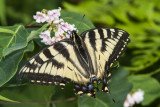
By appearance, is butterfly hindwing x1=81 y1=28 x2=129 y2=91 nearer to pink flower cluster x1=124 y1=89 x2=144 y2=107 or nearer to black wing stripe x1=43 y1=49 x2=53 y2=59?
black wing stripe x1=43 y1=49 x2=53 y2=59

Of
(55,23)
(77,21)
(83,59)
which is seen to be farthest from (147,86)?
(55,23)

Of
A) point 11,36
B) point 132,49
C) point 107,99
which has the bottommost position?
point 107,99

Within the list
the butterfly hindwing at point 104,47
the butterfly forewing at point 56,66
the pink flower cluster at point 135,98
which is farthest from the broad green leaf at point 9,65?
the pink flower cluster at point 135,98

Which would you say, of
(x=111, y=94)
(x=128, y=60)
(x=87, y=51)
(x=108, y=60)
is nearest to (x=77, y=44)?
(x=87, y=51)

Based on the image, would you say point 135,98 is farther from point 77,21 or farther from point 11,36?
point 11,36

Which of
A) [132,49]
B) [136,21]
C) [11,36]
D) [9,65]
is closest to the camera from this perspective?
[9,65]

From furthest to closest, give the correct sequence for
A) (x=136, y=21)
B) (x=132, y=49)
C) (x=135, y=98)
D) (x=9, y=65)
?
(x=136, y=21), (x=132, y=49), (x=135, y=98), (x=9, y=65)
